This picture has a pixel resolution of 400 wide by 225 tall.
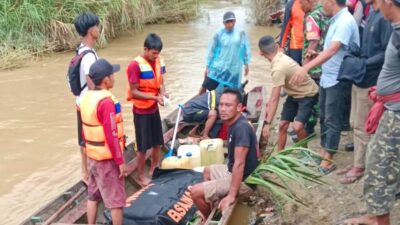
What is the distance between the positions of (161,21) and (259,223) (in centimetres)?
1527

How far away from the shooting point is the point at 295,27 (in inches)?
281

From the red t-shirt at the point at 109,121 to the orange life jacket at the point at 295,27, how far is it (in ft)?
11.6

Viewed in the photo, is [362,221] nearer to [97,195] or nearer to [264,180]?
[264,180]

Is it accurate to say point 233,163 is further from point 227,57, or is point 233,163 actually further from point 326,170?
point 227,57

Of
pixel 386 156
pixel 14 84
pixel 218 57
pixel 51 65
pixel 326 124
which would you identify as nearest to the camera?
pixel 386 156

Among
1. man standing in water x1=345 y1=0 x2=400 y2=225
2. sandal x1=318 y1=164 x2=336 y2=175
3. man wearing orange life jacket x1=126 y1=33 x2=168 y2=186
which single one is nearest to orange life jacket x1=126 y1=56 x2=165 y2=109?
man wearing orange life jacket x1=126 y1=33 x2=168 y2=186

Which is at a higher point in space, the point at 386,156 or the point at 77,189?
the point at 386,156

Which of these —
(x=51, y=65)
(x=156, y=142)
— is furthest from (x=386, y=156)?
(x=51, y=65)

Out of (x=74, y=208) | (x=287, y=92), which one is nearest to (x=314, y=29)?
(x=287, y=92)

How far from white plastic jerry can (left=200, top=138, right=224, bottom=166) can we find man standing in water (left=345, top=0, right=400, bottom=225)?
241 cm

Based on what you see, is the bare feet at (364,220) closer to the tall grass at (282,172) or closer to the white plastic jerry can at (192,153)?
the tall grass at (282,172)

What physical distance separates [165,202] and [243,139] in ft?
3.16

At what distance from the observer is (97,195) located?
466 cm

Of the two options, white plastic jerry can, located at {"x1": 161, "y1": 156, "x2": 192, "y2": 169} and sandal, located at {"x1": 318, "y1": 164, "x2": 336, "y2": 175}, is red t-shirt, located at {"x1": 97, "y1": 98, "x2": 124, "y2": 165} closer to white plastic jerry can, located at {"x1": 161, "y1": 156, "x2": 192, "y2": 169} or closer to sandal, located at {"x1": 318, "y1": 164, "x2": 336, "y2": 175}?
white plastic jerry can, located at {"x1": 161, "y1": 156, "x2": 192, "y2": 169}
